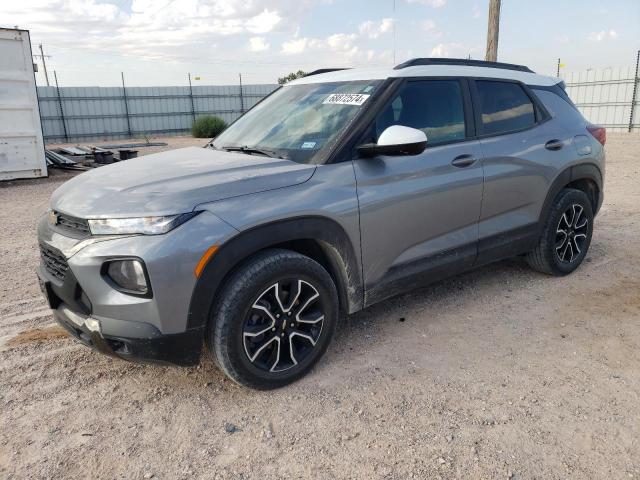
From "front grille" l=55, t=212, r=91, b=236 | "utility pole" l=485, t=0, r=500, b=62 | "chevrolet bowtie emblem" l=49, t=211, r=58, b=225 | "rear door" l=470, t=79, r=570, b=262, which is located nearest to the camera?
"front grille" l=55, t=212, r=91, b=236

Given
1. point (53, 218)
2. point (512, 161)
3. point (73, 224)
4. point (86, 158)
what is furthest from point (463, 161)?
point (86, 158)

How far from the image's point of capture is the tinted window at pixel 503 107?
13.1ft

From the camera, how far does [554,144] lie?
4.34m

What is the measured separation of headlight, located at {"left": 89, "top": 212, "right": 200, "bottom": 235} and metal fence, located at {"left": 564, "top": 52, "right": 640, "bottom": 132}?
23.7 meters

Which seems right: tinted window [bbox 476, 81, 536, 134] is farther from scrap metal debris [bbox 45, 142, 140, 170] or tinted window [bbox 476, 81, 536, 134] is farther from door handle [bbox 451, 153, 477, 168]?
scrap metal debris [bbox 45, 142, 140, 170]

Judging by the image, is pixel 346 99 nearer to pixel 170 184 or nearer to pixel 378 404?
pixel 170 184

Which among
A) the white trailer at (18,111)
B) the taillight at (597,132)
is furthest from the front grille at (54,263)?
the white trailer at (18,111)

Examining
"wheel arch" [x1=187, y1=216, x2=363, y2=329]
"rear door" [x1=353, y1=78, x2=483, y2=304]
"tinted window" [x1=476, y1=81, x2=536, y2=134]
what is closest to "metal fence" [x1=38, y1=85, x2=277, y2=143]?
"tinted window" [x1=476, y1=81, x2=536, y2=134]

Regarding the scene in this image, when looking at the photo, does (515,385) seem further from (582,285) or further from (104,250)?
(104,250)

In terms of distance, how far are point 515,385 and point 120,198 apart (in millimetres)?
2411

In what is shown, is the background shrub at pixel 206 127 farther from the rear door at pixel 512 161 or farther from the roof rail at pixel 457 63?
the rear door at pixel 512 161

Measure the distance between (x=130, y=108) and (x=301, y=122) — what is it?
28628 mm

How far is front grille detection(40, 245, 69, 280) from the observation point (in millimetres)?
2781

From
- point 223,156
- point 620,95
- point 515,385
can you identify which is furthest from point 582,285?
point 620,95
